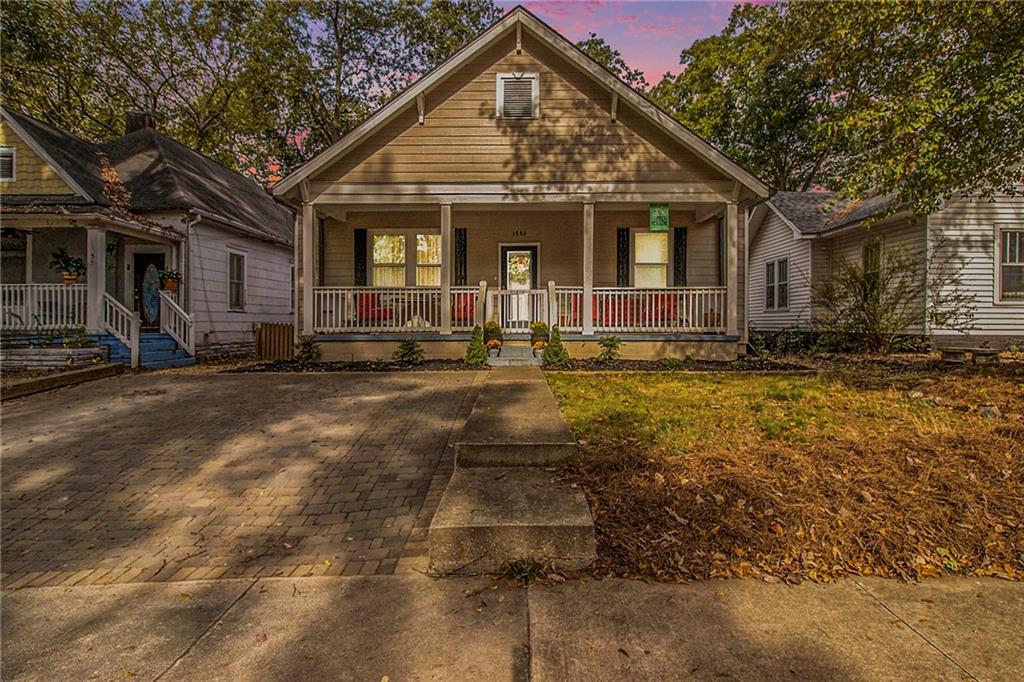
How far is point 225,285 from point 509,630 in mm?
14838

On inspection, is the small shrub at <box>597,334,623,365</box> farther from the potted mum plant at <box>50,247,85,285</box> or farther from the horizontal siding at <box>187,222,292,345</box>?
the potted mum plant at <box>50,247,85,285</box>

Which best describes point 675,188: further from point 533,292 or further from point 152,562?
point 152,562

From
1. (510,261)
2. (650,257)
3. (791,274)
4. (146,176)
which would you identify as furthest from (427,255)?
(791,274)

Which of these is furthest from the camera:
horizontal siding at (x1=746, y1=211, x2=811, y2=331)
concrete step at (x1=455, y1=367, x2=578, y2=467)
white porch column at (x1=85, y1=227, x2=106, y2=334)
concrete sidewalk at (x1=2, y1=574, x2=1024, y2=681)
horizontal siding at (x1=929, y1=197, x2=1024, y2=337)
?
horizontal siding at (x1=746, y1=211, x2=811, y2=331)

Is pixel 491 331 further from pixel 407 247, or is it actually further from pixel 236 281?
pixel 236 281

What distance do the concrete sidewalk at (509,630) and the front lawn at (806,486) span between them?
219mm

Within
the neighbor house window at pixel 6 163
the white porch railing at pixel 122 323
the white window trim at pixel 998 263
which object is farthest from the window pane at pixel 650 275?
the neighbor house window at pixel 6 163

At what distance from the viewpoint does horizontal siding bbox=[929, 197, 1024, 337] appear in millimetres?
12664

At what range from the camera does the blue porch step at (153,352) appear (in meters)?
10.8

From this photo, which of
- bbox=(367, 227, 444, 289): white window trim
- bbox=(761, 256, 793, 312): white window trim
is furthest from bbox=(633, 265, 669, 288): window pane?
bbox=(761, 256, 793, 312): white window trim

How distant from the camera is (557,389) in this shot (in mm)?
6949

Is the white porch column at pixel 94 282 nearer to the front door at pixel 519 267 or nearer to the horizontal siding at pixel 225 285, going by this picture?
the horizontal siding at pixel 225 285

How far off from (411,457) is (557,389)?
9.25 feet

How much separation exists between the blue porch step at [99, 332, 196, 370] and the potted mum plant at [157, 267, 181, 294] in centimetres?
113
